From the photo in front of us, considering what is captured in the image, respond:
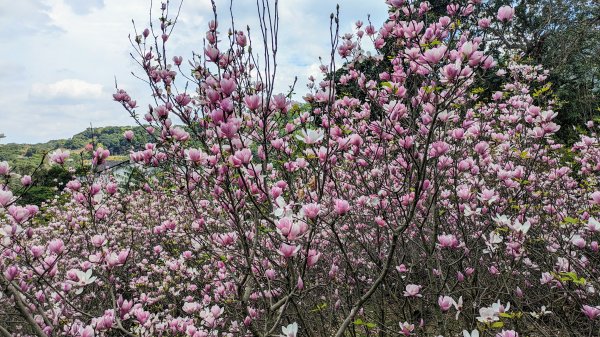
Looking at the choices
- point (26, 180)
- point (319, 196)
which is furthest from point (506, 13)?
point (26, 180)

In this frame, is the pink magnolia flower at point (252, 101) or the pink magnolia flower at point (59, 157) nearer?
the pink magnolia flower at point (252, 101)

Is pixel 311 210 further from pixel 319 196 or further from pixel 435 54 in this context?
pixel 435 54

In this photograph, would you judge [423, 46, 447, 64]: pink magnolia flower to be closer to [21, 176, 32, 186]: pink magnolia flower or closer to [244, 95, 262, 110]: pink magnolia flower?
[244, 95, 262, 110]: pink magnolia flower

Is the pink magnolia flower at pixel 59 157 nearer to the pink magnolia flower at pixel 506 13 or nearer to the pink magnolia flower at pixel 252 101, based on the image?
the pink magnolia flower at pixel 252 101

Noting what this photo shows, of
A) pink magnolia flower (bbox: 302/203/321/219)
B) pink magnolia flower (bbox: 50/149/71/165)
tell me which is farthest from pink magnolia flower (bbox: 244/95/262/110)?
pink magnolia flower (bbox: 50/149/71/165)

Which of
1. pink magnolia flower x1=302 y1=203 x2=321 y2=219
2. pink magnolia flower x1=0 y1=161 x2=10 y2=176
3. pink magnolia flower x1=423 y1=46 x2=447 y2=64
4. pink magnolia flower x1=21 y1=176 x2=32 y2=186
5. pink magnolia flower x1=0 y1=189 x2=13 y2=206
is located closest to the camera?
pink magnolia flower x1=302 y1=203 x2=321 y2=219

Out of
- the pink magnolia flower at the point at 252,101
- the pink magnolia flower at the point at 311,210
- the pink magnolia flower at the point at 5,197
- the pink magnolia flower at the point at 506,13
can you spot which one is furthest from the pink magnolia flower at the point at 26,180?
the pink magnolia flower at the point at 506,13

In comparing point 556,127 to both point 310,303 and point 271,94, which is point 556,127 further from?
point 310,303

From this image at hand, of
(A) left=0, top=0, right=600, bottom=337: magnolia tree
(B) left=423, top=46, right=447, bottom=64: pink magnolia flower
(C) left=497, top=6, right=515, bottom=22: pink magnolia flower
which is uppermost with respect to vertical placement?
(C) left=497, top=6, right=515, bottom=22: pink magnolia flower

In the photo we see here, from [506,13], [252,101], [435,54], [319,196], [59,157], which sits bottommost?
[319,196]

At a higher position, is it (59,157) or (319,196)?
(59,157)

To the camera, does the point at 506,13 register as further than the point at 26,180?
No

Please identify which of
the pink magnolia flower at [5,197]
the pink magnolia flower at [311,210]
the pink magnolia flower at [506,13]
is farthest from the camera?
the pink magnolia flower at [506,13]

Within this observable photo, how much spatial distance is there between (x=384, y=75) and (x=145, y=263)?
5.34 metres
